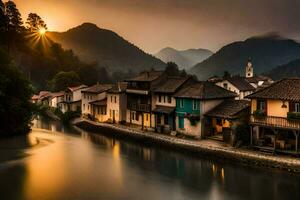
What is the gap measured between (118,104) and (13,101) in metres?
16.0

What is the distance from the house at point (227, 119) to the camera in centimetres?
4241

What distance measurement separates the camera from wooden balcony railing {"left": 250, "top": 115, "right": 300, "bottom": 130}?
3619cm

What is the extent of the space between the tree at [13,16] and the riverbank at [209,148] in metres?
63.7

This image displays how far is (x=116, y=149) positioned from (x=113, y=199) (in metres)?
19.9

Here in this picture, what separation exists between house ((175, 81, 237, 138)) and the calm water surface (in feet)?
17.6

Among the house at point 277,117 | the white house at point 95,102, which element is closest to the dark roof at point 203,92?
the house at point 277,117

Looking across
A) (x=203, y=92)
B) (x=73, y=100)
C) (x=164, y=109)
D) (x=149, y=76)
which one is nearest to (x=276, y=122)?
(x=203, y=92)

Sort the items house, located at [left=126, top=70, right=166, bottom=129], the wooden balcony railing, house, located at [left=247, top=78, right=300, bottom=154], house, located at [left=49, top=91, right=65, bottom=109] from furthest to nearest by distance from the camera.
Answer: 1. house, located at [left=49, top=91, right=65, bottom=109]
2. house, located at [left=126, top=70, right=166, bottom=129]
3. house, located at [left=247, top=78, right=300, bottom=154]
4. the wooden balcony railing

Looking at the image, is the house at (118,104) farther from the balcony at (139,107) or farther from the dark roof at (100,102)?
the dark roof at (100,102)

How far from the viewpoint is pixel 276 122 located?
37.7 metres

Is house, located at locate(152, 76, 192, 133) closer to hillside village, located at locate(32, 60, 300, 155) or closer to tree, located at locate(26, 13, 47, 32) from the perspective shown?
hillside village, located at locate(32, 60, 300, 155)

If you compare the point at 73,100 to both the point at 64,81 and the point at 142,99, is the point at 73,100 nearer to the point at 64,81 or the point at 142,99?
the point at 64,81

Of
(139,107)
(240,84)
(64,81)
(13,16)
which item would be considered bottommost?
(139,107)

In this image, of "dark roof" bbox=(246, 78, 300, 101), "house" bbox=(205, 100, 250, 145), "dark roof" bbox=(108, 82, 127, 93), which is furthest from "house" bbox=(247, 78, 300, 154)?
"dark roof" bbox=(108, 82, 127, 93)
